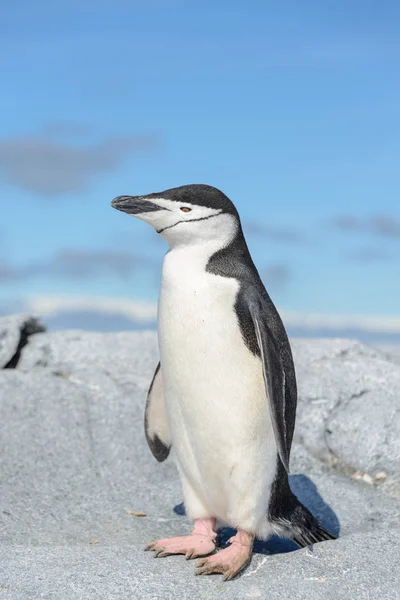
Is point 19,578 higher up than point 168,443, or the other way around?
point 168,443

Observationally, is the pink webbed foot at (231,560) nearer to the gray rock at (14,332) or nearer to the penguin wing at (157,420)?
the penguin wing at (157,420)

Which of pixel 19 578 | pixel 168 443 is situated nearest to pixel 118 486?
pixel 168 443

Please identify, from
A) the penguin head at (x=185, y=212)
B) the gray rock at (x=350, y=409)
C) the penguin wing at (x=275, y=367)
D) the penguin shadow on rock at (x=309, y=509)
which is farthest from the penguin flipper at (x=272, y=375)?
the gray rock at (x=350, y=409)

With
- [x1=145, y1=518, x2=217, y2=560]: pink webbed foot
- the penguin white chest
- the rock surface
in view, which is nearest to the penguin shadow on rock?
the rock surface

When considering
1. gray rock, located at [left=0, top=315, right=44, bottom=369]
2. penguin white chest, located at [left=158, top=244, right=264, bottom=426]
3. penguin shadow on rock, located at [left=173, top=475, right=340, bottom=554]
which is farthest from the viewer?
gray rock, located at [left=0, top=315, right=44, bottom=369]

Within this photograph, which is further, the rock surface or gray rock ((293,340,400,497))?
gray rock ((293,340,400,497))

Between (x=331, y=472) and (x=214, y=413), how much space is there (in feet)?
7.58

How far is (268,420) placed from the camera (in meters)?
3.42

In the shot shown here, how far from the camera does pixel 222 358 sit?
132 inches

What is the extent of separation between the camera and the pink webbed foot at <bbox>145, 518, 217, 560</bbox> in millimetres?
3604

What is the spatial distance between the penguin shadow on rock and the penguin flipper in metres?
0.95

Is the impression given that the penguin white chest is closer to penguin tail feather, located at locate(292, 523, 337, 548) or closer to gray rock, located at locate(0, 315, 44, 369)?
penguin tail feather, located at locate(292, 523, 337, 548)

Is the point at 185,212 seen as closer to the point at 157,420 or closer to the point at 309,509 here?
the point at 157,420

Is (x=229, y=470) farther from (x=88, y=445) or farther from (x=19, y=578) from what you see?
(x=88, y=445)
